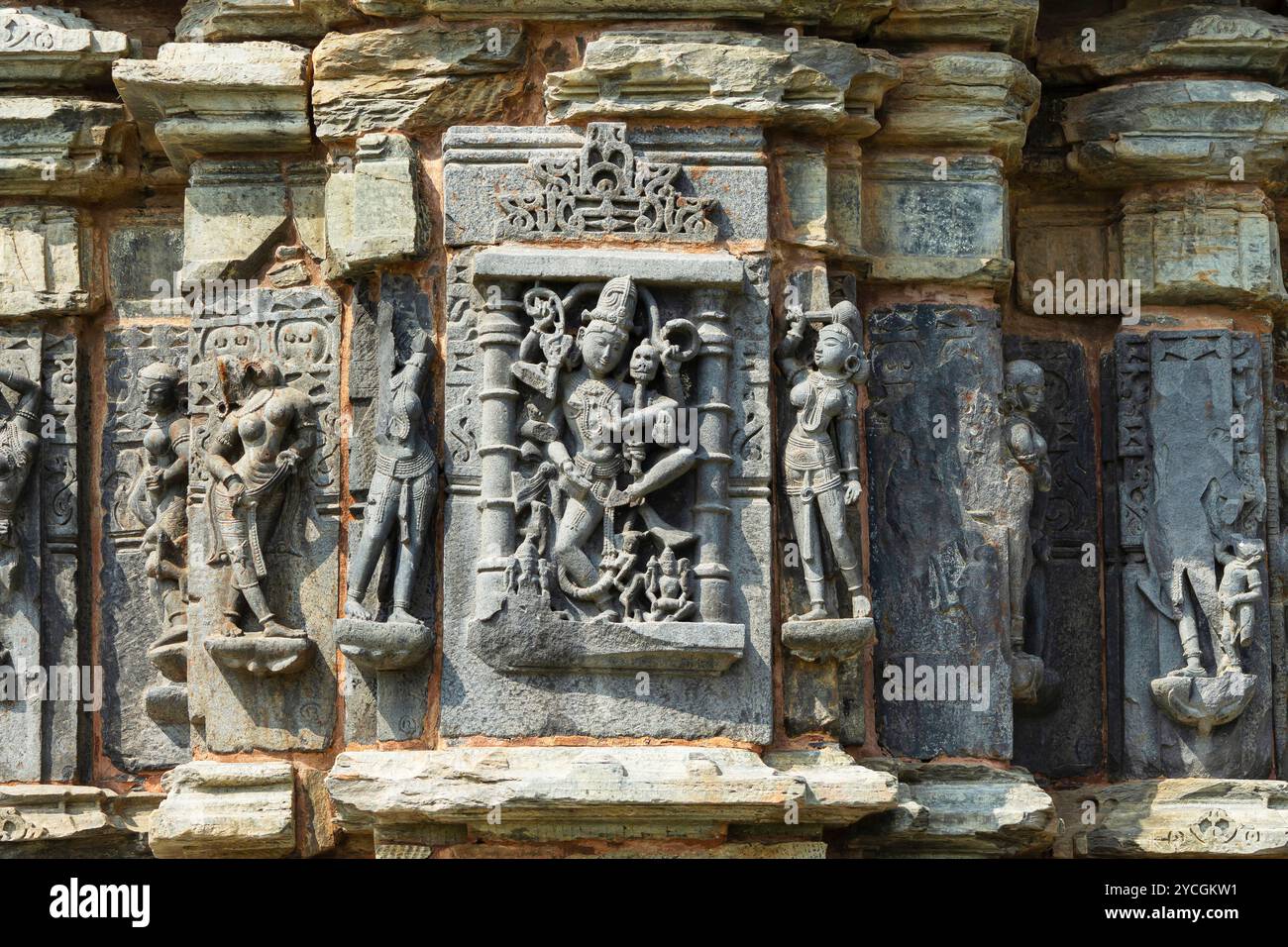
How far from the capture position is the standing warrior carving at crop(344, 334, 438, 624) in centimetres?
1455

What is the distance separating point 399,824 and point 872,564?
246cm

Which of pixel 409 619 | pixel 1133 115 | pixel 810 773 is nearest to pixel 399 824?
pixel 409 619

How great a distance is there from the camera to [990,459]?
1526 centimetres

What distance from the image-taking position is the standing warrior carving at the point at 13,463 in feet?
51.3

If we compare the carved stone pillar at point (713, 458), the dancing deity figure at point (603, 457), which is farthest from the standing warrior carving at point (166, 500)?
the carved stone pillar at point (713, 458)

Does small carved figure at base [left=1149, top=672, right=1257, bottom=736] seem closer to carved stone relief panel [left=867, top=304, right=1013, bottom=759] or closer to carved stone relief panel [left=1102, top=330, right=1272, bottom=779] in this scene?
carved stone relief panel [left=1102, top=330, right=1272, bottom=779]

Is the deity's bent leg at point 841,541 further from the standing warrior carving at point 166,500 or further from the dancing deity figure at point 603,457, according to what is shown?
the standing warrior carving at point 166,500

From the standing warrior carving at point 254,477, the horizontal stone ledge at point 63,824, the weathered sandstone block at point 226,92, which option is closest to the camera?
the standing warrior carving at point 254,477

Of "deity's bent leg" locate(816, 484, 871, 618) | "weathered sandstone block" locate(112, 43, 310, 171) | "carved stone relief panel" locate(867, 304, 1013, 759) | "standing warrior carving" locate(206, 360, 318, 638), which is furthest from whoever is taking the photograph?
"weathered sandstone block" locate(112, 43, 310, 171)

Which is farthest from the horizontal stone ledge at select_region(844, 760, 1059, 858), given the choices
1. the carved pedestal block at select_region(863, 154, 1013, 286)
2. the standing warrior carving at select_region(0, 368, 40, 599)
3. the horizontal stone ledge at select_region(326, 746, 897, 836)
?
the standing warrior carving at select_region(0, 368, 40, 599)

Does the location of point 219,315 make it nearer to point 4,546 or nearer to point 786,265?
point 4,546

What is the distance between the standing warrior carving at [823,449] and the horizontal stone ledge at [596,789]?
827 mm

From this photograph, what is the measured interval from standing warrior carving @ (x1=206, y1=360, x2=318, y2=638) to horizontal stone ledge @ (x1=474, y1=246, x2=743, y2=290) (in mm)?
1146

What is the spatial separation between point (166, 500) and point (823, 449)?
3.16 metres
